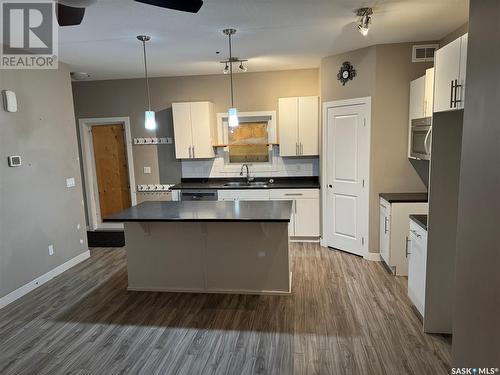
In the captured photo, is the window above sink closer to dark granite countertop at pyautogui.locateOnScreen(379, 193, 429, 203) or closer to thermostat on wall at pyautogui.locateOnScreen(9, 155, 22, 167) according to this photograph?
dark granite countertop at pyautogui.locateOnScreen(379, 193, 429, 203)

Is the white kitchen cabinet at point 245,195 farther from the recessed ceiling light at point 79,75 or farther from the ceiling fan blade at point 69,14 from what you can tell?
the ceiling fan blade at point 69,14

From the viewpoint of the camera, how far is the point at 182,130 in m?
5.27

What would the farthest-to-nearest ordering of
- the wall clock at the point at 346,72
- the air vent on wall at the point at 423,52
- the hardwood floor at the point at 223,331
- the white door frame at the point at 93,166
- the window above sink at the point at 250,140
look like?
the white door frame at the point at 93,166 < the window above sink at the point at 250,140 < the wall clock at the point at 346,72 < the air vent on wall at the point at 423,52 < the hardwood floor at the point at 223,331

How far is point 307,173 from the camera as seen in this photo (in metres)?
5.39

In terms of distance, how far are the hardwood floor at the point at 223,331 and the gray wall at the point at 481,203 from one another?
3.14 ft

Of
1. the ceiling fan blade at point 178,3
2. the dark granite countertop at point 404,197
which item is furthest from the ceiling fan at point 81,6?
the dark granite countertop at point 404,197

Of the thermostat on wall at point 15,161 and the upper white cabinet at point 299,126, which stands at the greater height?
the upper white cabinet at point 299,126

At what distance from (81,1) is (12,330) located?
2798 millimetres

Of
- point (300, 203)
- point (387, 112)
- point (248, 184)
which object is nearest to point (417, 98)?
point (387, 112)

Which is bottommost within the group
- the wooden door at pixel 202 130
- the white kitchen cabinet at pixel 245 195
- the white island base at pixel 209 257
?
the white island base at pixel 209 257

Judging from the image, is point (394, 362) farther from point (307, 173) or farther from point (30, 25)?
point (30, 25)

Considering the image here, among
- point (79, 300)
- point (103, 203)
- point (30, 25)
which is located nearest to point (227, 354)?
point (79, 300)

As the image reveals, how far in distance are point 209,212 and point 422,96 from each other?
2543mm

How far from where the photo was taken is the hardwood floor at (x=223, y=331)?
235 centimetres
